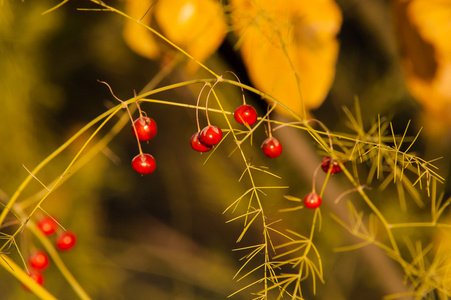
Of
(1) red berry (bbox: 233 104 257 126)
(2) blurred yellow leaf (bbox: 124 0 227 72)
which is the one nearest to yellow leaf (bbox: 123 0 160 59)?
(2) blurred yellow leaf (bbox: 124 0 227 72)

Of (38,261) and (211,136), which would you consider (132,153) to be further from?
(211,136)

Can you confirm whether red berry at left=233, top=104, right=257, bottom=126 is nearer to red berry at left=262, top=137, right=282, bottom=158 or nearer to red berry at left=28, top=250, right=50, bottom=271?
red berry at left=262, top=137, right=282, bottom=158

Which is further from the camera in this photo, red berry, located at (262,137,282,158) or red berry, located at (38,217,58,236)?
red berry, located at (38,217,58,236)

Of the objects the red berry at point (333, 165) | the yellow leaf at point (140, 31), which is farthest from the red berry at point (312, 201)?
the yellow leaf at point (140, 31)

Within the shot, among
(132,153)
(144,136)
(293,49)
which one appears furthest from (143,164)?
(132,153)

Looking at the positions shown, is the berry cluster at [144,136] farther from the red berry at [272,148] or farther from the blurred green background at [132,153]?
the blurred green background at [132,153]
